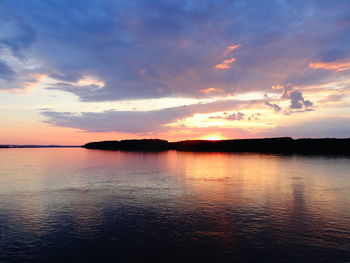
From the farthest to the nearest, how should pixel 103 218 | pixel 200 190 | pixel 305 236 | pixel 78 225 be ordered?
pixel 200 190 → pixel 103 218 → pixel 78 225 → pixel 305 236

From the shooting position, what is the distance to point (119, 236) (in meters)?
26.5

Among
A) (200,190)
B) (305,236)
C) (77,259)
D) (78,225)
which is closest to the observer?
(77,259)

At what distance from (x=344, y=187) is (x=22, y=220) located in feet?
169

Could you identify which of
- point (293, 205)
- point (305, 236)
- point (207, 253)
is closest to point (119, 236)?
point (207, 253)

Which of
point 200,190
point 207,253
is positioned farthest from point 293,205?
point 207,253

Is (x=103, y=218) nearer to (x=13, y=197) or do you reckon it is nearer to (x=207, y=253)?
(x=207, y=253)

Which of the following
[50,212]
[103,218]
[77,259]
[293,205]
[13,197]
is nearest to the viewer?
[77,259]

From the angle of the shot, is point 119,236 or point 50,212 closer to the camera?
point 119,236

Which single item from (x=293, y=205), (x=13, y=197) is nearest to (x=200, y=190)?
(x=293, y=205)

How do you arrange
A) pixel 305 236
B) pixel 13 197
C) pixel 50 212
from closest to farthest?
pixel 305 236 → pixel 50 212 → pixel 13 197

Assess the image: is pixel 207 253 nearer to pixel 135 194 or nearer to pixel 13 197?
pixel 135 194

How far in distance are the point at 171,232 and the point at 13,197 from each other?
28448 millimetres

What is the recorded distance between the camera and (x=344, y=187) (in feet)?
172

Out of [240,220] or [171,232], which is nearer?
[171,232]
